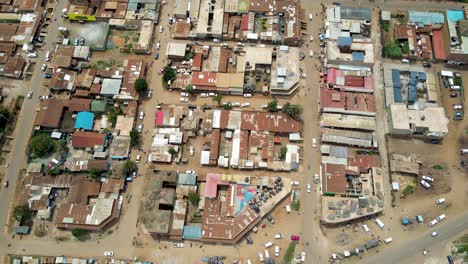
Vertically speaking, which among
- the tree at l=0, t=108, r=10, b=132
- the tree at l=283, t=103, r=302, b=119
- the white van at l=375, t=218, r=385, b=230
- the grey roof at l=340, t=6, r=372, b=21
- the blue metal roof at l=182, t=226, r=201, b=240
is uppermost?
the grey roof at l=340, t=6, r=372, b=21

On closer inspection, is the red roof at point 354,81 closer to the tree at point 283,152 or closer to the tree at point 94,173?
the tree at point 283,152

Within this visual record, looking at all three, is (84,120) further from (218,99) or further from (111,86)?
(218,99)

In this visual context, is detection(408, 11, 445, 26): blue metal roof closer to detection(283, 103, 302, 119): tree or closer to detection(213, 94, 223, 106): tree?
detection(283, 103, 302, 119): tree

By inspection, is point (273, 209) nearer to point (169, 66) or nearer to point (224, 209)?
point (224, 209)

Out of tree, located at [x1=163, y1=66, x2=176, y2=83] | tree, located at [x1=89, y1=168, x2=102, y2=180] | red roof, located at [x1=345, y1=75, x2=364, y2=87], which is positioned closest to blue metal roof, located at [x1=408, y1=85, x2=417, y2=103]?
red roof, located at [x1=345, y1=75, x2=364, y2=87]

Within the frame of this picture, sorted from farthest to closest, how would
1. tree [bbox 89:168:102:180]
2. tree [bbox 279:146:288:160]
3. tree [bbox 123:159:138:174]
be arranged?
tree [bbox 279:146:288:160] → tree [bbox 89:168:102:180] → tree [bbox 123:159:138:174]

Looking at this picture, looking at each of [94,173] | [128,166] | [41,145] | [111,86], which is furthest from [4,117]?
[128,166]
